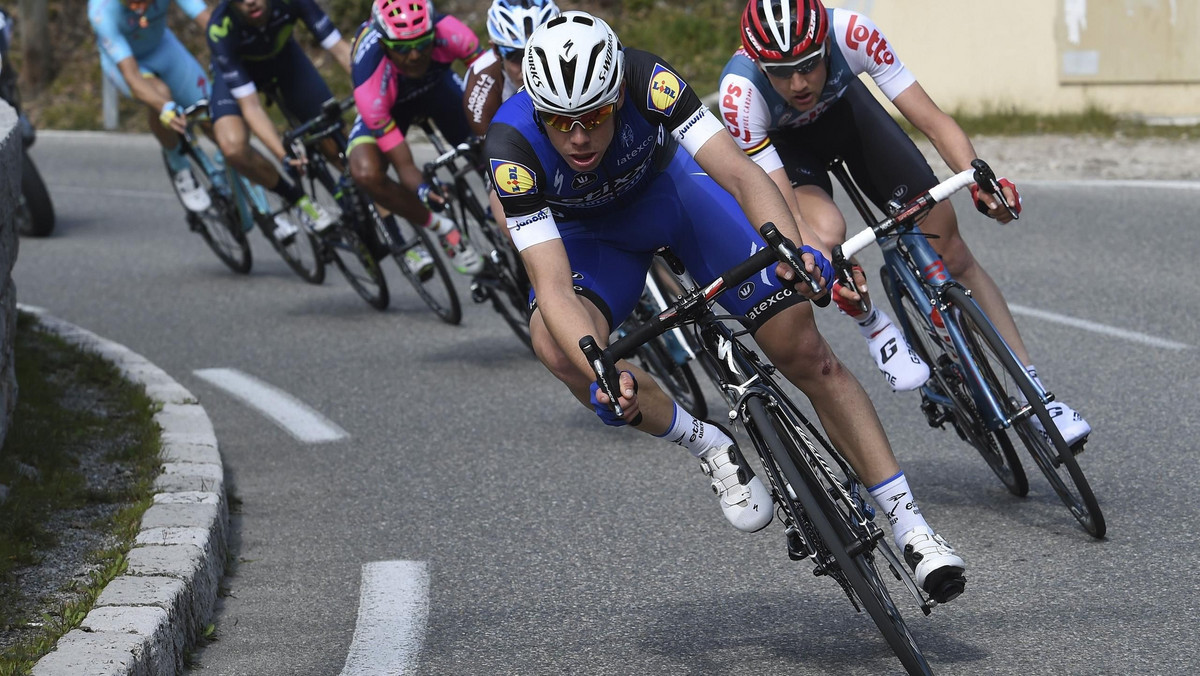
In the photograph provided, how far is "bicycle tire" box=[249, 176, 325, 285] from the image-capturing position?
38.1 feet

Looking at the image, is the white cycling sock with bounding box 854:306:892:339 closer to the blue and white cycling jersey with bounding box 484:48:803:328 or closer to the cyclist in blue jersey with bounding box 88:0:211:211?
the blue and white cycling jersey with bounding box 484:48:803:328

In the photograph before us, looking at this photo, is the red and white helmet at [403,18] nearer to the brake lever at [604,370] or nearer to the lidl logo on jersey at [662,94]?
the lidl logo on jersey at [662,94]

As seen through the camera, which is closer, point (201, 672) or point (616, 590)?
point (201, 672)

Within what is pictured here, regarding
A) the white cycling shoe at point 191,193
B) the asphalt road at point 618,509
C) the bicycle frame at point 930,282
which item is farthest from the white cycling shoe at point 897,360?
the white cycling shoe at point 191,193

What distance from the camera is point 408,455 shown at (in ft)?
24.0

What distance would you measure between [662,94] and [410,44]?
3963mm

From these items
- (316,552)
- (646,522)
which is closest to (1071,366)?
(646,522)

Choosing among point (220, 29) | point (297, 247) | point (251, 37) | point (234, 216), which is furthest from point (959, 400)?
point (234, 216)

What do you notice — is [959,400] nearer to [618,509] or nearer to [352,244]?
[618,509]

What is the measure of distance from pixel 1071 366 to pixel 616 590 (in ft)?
11.9

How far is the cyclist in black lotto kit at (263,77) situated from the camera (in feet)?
34.7

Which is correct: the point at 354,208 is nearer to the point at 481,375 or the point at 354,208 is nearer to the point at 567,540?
the point at 481,375

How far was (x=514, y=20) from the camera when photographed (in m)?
7.42

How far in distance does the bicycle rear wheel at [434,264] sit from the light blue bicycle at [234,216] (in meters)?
1.42
